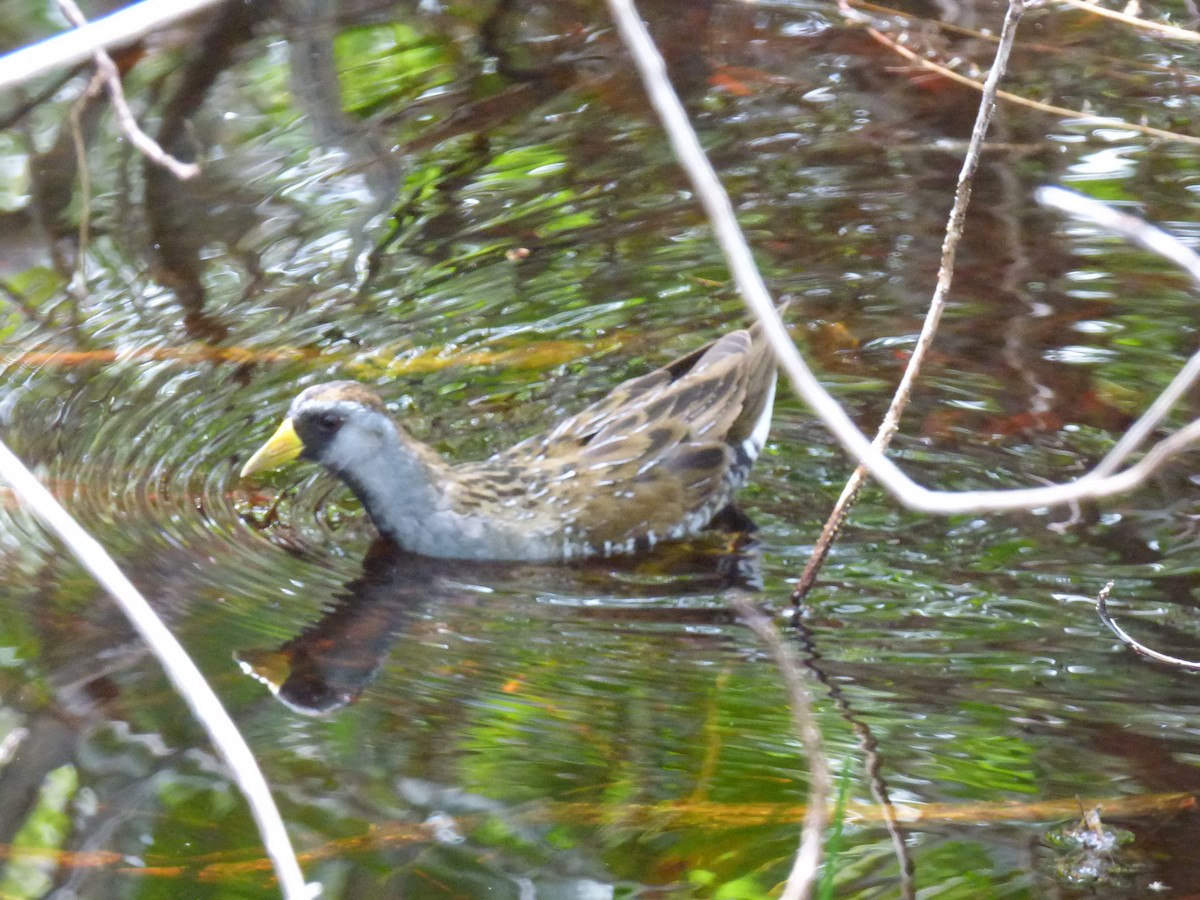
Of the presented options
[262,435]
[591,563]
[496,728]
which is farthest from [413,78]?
[496,728]

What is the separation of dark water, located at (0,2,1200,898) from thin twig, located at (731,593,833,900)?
1.8 inches

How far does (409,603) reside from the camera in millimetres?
4605

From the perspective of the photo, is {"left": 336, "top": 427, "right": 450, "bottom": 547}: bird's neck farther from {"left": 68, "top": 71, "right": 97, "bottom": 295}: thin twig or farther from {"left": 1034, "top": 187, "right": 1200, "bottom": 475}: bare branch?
{"left": 1034, "top": 187, "right": 1200, "bottom": 475}: bare branch

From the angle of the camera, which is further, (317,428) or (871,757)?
(317,428)

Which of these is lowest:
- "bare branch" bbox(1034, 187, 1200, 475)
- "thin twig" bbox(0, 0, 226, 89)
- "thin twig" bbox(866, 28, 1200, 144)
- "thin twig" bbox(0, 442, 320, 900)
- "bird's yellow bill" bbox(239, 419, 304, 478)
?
"bird's yellow bill" bbox(239, 419, 304, 478)

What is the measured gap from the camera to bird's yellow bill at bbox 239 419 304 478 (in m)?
4.90

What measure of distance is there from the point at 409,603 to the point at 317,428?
0.70 metres

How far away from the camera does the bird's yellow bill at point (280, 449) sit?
490cm

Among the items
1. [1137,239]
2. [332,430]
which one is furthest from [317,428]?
[1137,239]

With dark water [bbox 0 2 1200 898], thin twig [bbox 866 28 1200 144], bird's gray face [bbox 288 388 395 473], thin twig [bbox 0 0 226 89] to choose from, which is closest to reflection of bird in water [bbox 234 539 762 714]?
dark water [bbox 0 2 1200 898]

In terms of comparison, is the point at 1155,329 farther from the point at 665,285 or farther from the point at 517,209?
the point at 517,209

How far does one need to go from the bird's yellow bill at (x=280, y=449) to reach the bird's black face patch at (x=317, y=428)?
0.07 ft

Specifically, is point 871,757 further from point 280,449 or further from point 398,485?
point 280,449

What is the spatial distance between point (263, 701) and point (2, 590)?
0.99m
